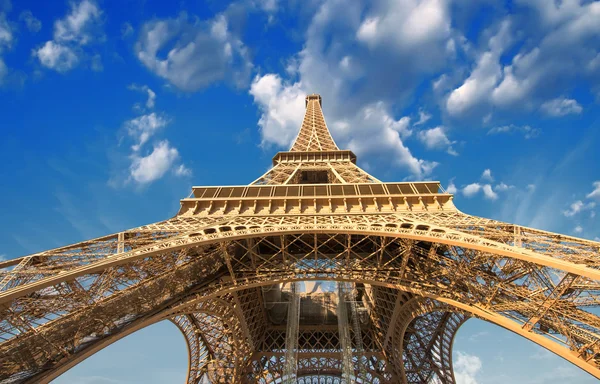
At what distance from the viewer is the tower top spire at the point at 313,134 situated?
33444 millimetres

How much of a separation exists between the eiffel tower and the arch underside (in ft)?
0.17

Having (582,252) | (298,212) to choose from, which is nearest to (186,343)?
(298,212)

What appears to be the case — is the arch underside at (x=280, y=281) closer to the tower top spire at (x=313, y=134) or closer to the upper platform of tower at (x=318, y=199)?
the upper platform of tower at (x=318, y=199)

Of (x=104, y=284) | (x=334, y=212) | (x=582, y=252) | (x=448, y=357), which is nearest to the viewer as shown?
(x=582, y=252)

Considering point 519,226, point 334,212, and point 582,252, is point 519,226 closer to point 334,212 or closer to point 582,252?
point 582,252

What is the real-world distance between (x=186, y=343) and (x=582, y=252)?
23363 mm

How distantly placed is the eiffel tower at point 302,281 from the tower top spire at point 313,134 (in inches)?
275

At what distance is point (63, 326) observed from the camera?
10.0m

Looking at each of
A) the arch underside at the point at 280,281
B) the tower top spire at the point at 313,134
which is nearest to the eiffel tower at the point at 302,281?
the arch underside at the point at 280,281

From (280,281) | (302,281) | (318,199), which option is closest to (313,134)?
(318,199)

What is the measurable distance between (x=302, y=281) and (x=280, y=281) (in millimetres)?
2488

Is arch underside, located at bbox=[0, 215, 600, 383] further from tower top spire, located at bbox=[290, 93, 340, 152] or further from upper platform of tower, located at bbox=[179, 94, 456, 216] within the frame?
tower top spire, located at bbox=[290, 93, 340, 152]

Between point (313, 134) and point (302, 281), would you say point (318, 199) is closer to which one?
point (302, 281)

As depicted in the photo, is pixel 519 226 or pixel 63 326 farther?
pixel 519 226
